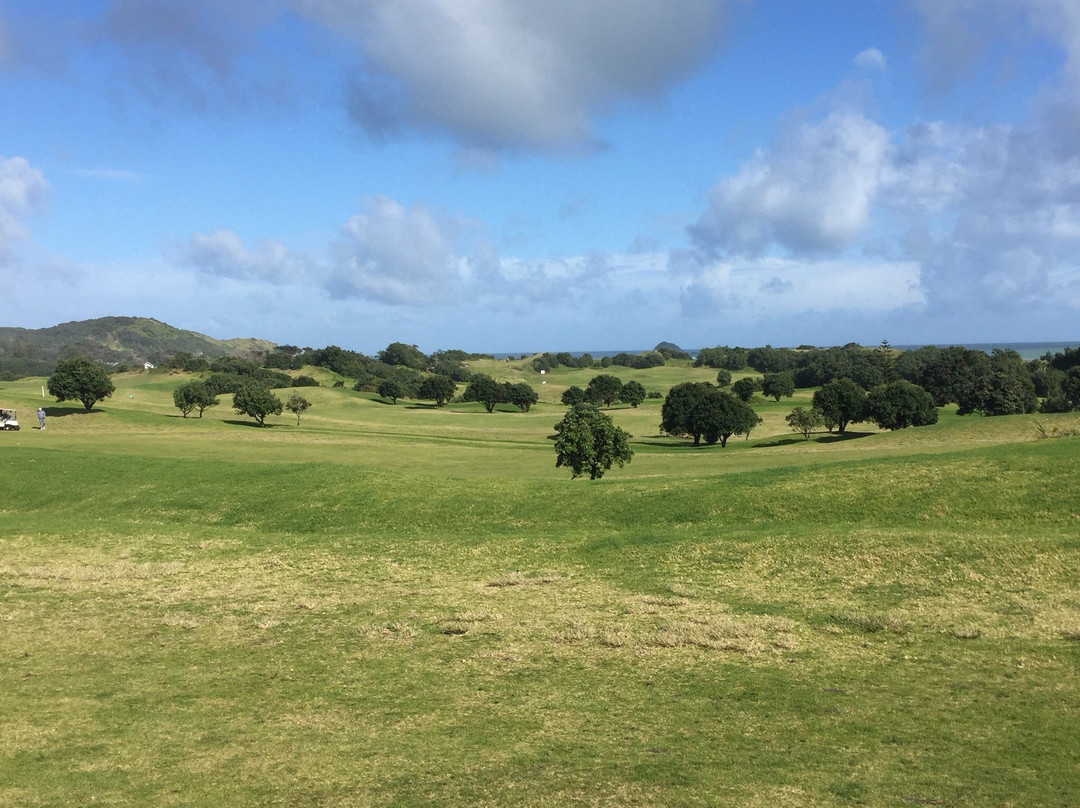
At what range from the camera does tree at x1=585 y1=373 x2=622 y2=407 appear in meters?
146

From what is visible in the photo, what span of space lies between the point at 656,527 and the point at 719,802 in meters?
18.2

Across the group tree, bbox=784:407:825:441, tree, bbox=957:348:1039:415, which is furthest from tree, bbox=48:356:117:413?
tree, bbox=957:348:1039:415

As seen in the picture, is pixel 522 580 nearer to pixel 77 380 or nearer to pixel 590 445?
pixel 590 445

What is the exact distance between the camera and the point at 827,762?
10555 millimetres

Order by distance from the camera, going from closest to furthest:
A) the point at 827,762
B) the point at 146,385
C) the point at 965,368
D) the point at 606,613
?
the point at 827,762, the point at 606,613, the point at 965,368, the point at 146,385

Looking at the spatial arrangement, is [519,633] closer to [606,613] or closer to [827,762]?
[606,613]

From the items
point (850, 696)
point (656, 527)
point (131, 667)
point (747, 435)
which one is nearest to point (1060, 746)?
point (850, 696)

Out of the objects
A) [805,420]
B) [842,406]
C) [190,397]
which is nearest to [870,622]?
[805,420]

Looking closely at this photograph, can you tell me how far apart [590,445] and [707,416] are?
136 ft

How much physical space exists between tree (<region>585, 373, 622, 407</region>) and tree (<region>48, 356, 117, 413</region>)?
268 feet

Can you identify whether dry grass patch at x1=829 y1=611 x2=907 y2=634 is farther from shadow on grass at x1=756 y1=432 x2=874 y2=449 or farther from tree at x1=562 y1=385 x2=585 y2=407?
tree at x1=562 y1=385 x2=585 y2=407

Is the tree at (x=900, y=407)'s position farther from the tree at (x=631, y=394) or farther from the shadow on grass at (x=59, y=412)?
the shadow on grass at (x=59, y=412)

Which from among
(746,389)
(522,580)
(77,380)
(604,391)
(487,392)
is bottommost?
(522,580)

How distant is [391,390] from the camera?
160m
